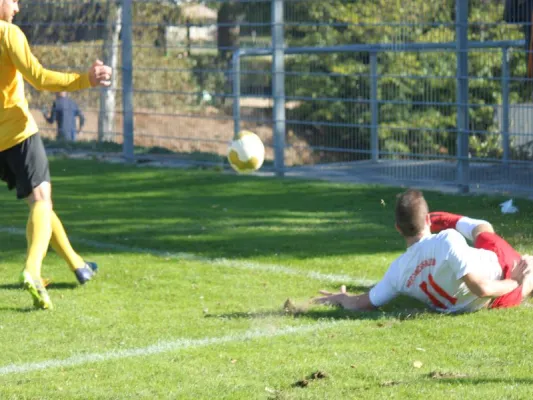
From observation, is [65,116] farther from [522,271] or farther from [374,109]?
[522,271]

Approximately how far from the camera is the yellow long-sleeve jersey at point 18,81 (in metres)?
6.56

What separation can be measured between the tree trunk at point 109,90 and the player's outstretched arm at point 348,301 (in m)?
10.3

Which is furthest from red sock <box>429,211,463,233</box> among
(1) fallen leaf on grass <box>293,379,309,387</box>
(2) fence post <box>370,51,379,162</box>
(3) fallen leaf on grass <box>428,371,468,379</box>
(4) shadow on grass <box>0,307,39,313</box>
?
(2) fence post <box>370,51,379,162</box>

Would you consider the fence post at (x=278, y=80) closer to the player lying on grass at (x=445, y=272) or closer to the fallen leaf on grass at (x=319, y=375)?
the player lying on grass at (x=445, y=272)

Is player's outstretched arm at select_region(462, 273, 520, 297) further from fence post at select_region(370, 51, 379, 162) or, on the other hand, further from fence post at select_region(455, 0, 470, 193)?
fence post at select_region(370, 51, 379, 162)

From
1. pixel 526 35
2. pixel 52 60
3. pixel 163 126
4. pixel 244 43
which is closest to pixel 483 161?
pixel 526 35

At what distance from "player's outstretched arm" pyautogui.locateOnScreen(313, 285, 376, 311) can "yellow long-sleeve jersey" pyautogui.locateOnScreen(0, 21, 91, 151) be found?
6.21 ft

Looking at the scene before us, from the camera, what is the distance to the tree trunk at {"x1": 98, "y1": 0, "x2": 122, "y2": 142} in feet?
54.9

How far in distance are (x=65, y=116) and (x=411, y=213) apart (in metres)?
12.7

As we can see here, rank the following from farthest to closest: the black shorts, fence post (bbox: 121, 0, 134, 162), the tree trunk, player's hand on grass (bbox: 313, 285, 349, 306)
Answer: the tree trunk
fence post (bbox: 121, 0, 134, 162)
the black shorts
player's hand on grass (bbox: 313, 285, 349, 306)

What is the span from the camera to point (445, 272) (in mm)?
6031

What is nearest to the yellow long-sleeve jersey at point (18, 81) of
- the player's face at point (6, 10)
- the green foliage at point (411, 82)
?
the player's face at point (6, 10)

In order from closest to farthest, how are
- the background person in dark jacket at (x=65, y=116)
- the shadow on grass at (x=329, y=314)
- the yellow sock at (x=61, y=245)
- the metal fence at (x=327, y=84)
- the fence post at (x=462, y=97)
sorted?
1. the shadow on grass at (x=329, y=314)
2. the yellow sock at (x=61, y=245)
3. the fence post at (x=462, y=97)
4. the metal fence at (x=327, y=84)
5. the background person in dark jacket at (x=65, y=116)

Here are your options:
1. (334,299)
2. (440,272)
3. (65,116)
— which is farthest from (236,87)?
(440,272)
